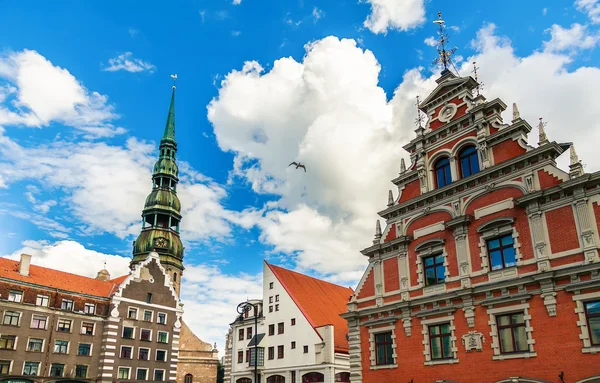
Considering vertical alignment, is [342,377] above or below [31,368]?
below

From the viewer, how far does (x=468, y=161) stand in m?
26.4

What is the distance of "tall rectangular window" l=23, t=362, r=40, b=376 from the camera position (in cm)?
3998

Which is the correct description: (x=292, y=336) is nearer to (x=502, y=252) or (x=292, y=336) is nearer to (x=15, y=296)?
(x=502, y=252)

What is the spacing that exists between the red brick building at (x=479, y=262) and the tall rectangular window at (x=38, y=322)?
29.4 metres

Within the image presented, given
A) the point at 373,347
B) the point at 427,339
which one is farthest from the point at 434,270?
the point at 373,347

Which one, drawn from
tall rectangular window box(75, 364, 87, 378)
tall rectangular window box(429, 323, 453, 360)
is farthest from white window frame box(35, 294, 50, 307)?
tall rectangular window box(429, 323, 453, 360)

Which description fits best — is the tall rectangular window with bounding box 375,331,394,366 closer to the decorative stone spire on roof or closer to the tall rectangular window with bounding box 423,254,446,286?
the tall rectangular window with bounding box 423,254,446,286

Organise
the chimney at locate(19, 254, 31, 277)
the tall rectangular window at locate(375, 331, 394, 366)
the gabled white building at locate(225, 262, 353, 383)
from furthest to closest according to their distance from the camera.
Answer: the chimney at locate(19, 254, 31, 277), the gabled white building at locate(225, 262, 353, 383), the tall rectangular window at locate(375, 331, 394, 366)

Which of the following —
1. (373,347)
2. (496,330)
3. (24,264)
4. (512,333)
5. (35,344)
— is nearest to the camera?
(512,333)

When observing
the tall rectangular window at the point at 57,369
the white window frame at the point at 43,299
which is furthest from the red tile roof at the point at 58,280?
the tall rectangular window at the point at 57,369

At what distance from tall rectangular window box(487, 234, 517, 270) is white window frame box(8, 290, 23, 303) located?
39.2 m

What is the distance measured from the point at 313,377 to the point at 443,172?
2048cm

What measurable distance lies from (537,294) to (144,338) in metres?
39.8

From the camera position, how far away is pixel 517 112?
2481 centimetres
